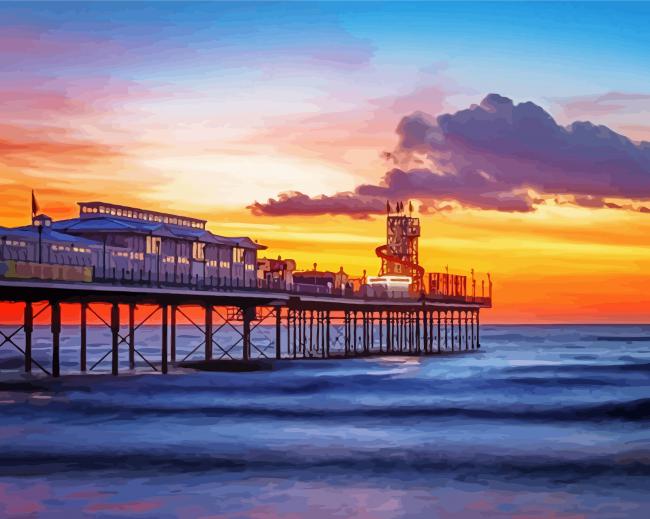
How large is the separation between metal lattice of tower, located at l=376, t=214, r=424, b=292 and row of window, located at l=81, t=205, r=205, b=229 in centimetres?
4225

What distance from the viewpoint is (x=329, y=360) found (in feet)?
290

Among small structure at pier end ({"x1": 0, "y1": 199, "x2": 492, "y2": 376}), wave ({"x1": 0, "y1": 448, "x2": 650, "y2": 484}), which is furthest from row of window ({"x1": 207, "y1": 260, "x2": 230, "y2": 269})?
wave ({"x1": 0, "y1": 448, "x2": 650, "y2": 484})

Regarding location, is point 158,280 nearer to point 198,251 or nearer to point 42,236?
point 42,236

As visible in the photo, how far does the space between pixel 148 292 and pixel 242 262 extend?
2079cm

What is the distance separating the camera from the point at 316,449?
1344 inches

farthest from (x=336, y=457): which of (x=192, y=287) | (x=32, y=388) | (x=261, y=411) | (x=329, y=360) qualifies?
(x=329, y=360)

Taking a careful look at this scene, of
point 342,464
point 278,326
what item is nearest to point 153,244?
point 278,326

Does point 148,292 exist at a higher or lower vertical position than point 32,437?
higher

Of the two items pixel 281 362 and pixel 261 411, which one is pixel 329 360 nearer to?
pixel 281 362

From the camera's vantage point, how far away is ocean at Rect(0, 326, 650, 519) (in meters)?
25.2

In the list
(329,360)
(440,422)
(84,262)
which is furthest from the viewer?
(329,360)

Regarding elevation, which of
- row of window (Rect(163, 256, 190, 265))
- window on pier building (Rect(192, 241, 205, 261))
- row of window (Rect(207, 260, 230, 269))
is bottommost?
row of window (Rect(207, 260, 230, 269))

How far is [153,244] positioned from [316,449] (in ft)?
112

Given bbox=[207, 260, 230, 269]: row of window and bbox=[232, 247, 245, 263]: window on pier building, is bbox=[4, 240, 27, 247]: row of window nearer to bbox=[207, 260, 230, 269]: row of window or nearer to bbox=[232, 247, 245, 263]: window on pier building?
bbox=[207, 260, 230, 269]: row of window
